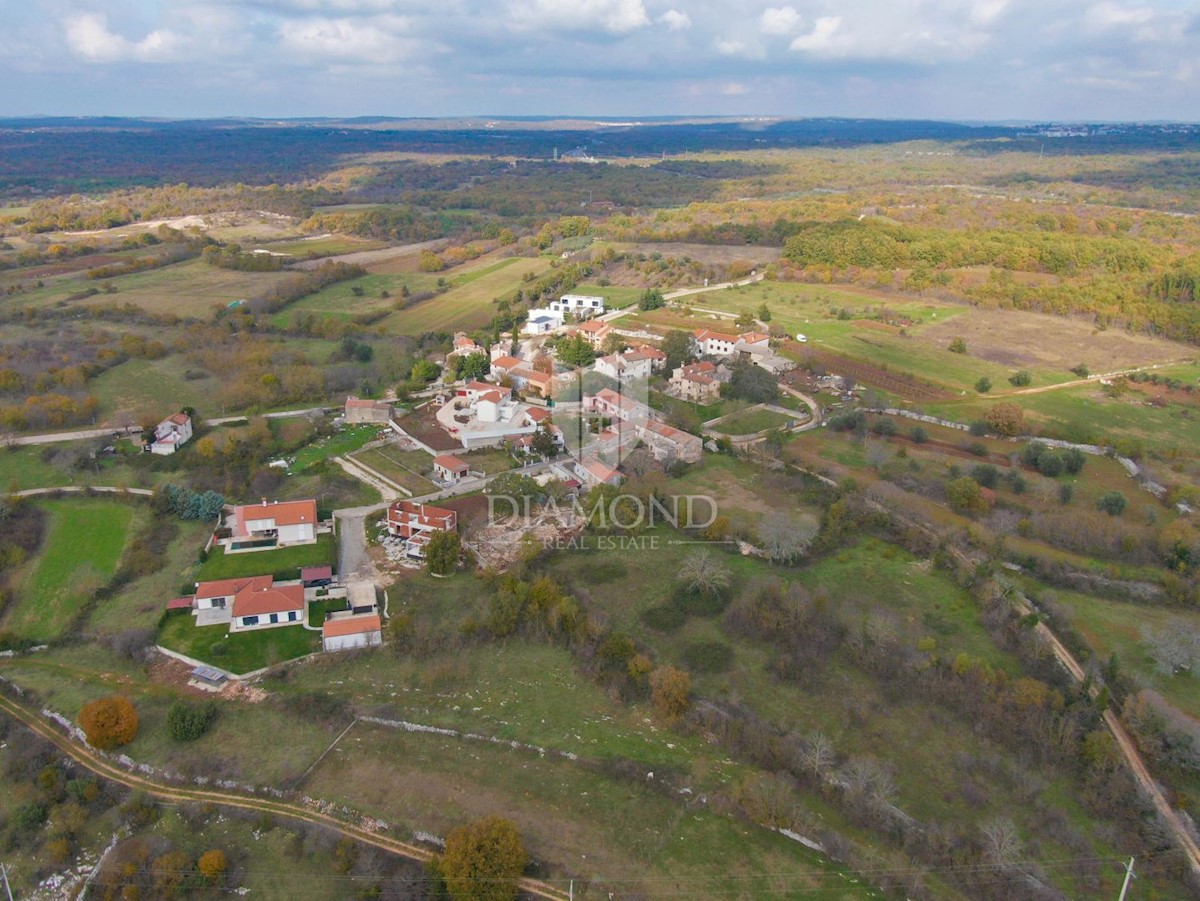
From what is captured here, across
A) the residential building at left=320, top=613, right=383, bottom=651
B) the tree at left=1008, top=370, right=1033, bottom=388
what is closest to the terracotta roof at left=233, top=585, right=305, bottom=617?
the residential building at left=320, top=613, right=383, bottom=651

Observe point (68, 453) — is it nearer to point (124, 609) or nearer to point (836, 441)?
point (124, 609)

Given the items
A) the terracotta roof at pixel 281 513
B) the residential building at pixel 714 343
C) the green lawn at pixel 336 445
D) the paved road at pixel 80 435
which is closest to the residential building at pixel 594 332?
the residential building at pixel 714 343

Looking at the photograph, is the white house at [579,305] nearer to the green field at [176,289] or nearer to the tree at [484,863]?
the green field at [176,289]

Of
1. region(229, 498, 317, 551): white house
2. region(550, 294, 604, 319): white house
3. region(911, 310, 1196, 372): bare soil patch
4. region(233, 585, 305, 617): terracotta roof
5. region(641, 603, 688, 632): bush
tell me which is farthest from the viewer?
region(550, 294, 604, 319): white house

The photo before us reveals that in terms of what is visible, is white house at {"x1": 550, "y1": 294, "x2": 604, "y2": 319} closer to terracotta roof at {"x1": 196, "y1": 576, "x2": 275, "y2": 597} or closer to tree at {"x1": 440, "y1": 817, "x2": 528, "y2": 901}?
terracotta roof at {"x1": 196, "y1": 576, "x2": 275, "y2": 597}

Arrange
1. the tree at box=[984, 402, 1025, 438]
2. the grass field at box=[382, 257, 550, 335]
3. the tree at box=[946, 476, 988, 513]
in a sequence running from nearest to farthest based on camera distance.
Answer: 1. the tree at box=[946, 476, 988, 513]
2. the tree at box=[984, 402, 1025, 438]
3. the grass field at box=[382, 257, 550, 335]

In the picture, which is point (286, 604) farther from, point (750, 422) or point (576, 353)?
point (576, 353)
